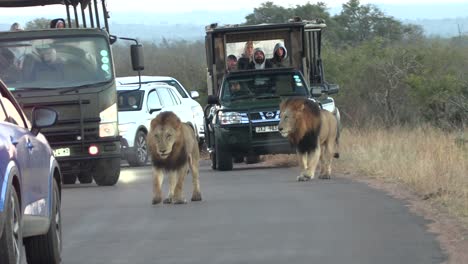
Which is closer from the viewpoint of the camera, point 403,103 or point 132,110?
point 132,110

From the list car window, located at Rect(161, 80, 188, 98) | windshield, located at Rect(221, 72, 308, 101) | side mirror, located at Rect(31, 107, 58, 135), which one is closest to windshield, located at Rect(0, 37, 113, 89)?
windshield, located at Rect(221, 72, 308, 101)

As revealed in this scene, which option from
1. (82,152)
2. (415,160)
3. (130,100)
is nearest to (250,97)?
(415,160)

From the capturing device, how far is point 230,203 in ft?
50.0

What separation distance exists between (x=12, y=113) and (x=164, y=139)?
5.99 metres

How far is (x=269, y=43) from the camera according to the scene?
27656 millimetres

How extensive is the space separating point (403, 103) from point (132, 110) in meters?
11.3

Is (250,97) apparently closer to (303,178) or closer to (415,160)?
(303,178)

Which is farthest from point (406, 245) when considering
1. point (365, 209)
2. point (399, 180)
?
point (399, 180)

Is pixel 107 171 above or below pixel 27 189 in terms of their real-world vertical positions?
below

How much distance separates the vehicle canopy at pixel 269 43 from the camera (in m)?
25.8

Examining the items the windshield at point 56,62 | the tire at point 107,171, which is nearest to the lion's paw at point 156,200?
the tire at point 107,171

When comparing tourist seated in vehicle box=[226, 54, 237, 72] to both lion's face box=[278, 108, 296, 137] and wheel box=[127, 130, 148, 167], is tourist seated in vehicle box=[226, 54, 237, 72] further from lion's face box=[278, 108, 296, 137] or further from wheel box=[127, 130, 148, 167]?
lion's face box=[278, 108, 296, 137]

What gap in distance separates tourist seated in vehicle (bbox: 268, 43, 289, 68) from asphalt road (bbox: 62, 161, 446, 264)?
25.4ft

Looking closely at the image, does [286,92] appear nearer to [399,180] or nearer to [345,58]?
[399,180]
